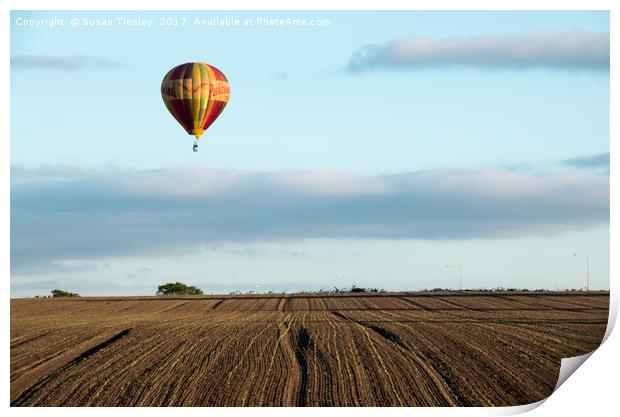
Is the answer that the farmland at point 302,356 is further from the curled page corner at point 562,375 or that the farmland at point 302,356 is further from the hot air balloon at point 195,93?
the hot air balloon at point 195,93

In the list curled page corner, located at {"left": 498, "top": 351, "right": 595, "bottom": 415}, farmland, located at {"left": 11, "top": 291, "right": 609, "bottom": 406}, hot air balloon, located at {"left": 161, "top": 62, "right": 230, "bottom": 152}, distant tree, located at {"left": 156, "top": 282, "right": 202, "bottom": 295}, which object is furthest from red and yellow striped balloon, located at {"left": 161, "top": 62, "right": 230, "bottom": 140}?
distant tree, located at {"left": 156, "top": 282, "right": 202, "bottom": 295}

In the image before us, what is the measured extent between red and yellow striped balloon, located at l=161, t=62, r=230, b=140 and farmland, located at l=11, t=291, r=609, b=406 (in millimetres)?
11858

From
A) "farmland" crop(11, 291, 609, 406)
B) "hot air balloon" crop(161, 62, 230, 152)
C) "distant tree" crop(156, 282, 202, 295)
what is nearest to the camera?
"farmland" crop(11, 291, 609, 406)

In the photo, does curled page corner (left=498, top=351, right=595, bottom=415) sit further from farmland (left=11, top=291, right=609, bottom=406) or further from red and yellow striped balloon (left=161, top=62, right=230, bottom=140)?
red and yellow striped balloon (left=161, top=62, right=230, bottom=140)

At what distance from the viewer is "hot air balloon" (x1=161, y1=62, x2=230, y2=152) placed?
5841cm

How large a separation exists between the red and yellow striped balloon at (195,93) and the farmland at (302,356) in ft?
38.9

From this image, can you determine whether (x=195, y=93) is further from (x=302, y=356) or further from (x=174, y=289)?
(x=174, y=289)

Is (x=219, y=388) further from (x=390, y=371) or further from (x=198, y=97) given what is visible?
(x=198, y=97)

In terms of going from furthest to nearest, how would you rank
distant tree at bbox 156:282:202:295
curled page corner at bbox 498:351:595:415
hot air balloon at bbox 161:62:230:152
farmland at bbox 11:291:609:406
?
distant tree at bbox 156:282:202:295 < hot air balloon at bbox 161:62:230:152 < farmland at bbox 11:291:609:406 < curled page corner at bbox 498:351:595:415

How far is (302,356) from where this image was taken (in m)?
46.6

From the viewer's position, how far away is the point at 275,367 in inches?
1710

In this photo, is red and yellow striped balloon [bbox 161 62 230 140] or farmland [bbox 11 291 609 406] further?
red and yellow striped balloon [bbox 161 62 230 140]

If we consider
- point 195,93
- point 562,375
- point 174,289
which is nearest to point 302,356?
point 562,375

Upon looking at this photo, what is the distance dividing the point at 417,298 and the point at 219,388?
186 ft
